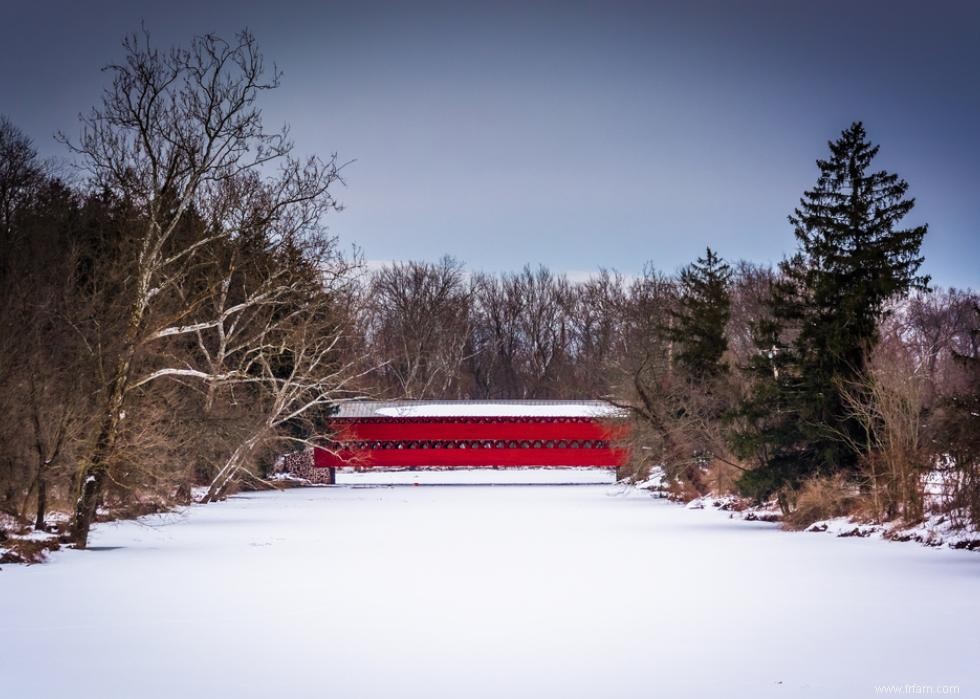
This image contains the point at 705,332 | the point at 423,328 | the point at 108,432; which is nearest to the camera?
the point at 108,432

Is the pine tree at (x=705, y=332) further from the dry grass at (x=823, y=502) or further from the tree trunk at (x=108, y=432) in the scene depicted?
the tree trunk at (x=108, y=432)

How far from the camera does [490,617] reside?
11.0 metres

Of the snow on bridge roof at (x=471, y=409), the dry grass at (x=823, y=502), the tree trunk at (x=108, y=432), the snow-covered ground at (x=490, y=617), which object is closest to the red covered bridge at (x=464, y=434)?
the snow on bridge roof at (x=471, y=409)

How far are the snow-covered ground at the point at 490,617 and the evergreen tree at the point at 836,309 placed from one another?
5.96ft

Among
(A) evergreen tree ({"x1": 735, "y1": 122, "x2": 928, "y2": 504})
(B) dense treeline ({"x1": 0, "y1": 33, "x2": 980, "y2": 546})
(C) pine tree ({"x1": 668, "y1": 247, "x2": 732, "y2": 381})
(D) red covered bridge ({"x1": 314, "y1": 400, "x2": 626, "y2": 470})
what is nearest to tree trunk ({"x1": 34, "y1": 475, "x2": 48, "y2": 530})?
(B) dense treeline ({"x1": 0, "y1": 33, "x2": 980, "y2": 546})

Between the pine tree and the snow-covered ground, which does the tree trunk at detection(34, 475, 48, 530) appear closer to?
the snow-covered ground

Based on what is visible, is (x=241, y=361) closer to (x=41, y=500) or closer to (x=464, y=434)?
(x=41, y=500)

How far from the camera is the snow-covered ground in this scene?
803 centimetres

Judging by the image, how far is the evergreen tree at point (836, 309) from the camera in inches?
840

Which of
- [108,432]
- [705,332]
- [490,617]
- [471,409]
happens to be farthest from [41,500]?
[471,409]

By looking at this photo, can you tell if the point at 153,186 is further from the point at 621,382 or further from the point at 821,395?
the point at 621,382

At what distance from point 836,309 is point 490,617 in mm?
13010

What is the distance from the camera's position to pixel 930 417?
19609 mm

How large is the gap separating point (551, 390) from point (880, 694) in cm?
6215
